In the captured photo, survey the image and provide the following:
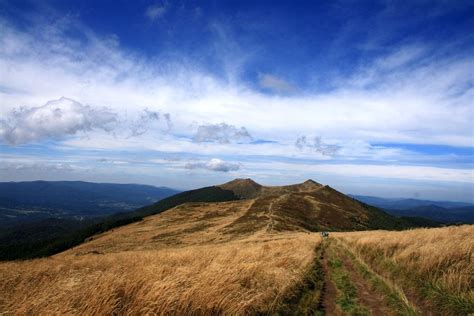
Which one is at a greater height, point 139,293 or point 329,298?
point 139,293

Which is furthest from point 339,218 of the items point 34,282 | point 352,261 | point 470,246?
point 34,282

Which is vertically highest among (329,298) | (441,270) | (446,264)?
(446,264)

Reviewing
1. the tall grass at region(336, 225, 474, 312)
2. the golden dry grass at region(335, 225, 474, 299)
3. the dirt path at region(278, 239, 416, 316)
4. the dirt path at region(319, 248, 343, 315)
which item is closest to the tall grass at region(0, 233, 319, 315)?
the dirt path at region(278, 239, 416, 316)

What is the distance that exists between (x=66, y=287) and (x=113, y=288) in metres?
1.04

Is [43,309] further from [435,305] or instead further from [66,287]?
[435,305]

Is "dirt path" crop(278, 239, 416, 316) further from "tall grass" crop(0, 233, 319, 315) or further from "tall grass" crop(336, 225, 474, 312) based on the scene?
"tall grass" crop(0, 233, 319, 315)

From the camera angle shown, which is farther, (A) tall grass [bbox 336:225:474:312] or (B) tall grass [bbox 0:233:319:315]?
(A) tall grass [bbox 336:225:474:312]

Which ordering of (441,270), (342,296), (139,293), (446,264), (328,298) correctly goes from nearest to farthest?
(139,293)
(441,270)
(446,264)
(328,298)
(342,296)

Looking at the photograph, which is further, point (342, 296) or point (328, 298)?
point (342, 296)

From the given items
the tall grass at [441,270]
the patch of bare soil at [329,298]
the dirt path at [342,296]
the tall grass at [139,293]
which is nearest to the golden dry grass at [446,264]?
the tall grass at [441,270]

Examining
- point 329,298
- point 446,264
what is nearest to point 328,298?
point 329,298

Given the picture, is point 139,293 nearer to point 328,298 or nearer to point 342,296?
point 328,298

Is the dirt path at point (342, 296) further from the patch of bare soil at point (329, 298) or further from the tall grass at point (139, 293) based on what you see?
the tall grass at point (139, 293)

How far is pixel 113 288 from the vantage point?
657cm
